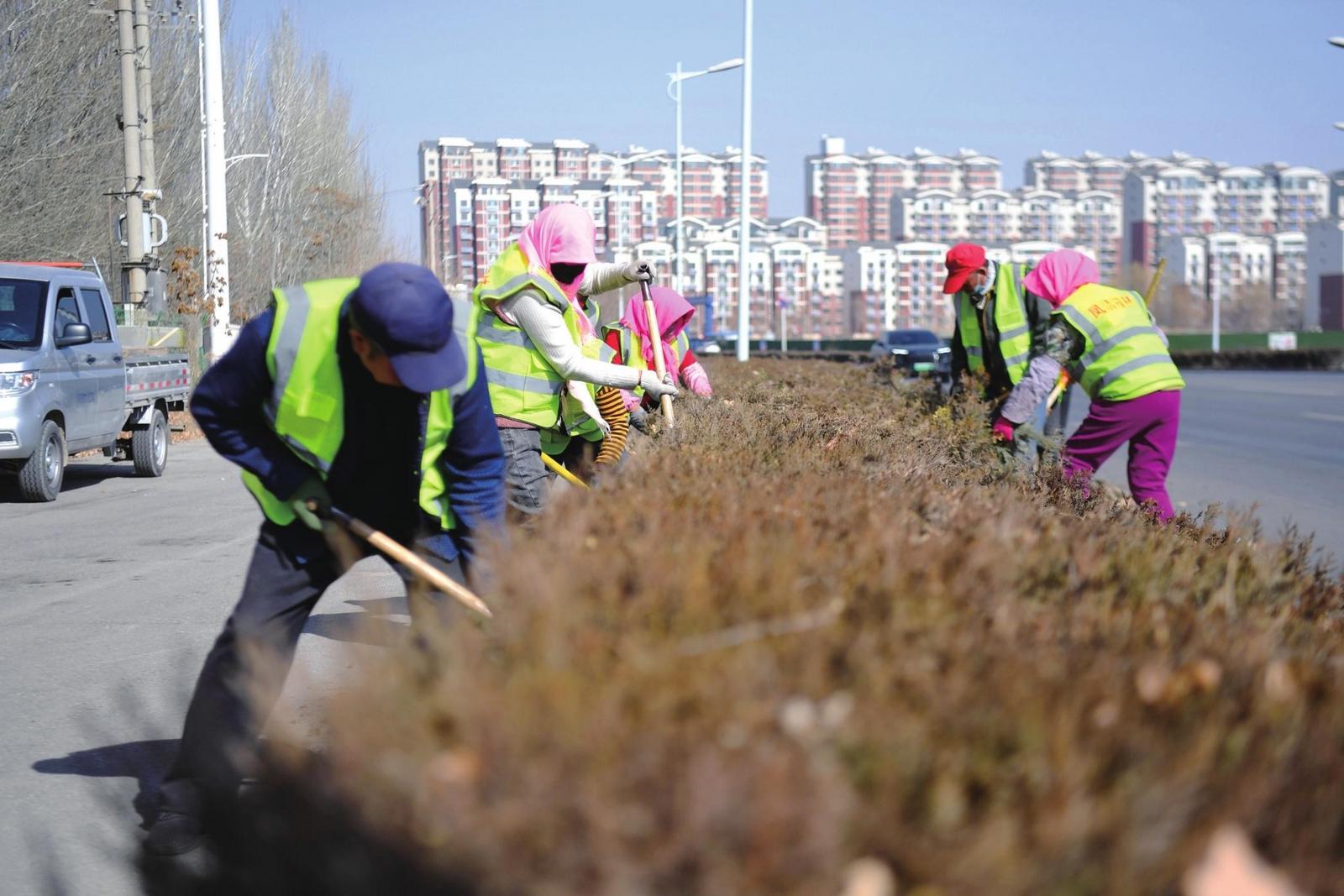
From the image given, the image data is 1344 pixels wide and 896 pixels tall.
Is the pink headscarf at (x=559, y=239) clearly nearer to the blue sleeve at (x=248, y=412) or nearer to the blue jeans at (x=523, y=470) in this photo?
the blue jeans at (x=523, y=470)

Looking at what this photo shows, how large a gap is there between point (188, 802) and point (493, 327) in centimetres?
251

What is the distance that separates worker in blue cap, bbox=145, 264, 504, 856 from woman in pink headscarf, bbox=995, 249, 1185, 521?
13.6 ft

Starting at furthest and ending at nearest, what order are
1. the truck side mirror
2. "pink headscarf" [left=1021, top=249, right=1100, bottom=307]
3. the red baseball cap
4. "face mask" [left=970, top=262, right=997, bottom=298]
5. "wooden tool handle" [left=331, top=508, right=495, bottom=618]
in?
the truck side mirror < "face mask" [left=970, top=262, right=997, bottom=298] < the red baseball cap < "pink headscarf" [left=1021, top=249, right=1100, bottom=307] < "wooden tool handle" [left=331, top=508, right=495, bottom=618]

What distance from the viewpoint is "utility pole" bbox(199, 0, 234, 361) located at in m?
23.2

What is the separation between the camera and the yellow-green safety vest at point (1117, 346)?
7320 millimetres

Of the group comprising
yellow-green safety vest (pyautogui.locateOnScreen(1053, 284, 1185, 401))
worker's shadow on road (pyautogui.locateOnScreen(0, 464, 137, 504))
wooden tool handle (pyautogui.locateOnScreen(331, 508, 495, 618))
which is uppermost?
yellow-green safety vest (pyautogui.locateOnScreen(1053, 284, 1185, 401))

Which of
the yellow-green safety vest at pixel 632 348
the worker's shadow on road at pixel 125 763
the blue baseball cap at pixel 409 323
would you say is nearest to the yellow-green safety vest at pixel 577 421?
the yellow-green safety vest at pixel 632 348

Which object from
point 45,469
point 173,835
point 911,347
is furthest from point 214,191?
point 911,347

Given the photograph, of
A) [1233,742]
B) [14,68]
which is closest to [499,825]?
[1233,742]

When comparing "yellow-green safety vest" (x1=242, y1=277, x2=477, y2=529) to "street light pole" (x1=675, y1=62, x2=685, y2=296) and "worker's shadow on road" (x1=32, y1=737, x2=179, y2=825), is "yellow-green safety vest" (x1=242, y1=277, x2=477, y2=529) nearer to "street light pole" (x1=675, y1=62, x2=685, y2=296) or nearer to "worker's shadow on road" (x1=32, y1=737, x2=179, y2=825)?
"worker's shadow on road" (x1=32, y1=737, x2=179, y2=825)

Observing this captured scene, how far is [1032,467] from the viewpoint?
7016 millimetres

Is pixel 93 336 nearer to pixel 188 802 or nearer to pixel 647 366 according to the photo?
pixel 647 366

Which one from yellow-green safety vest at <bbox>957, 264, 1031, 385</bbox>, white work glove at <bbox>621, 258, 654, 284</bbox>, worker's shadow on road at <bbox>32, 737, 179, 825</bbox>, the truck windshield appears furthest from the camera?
the truck windshield

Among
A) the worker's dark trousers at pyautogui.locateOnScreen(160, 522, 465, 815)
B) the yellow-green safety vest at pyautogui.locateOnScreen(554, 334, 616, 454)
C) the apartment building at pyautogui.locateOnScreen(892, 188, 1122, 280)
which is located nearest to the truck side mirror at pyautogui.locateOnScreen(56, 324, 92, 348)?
the yellow-green safety vest at pyautogui.locateOnScreen(554, 334, 616, 454)
